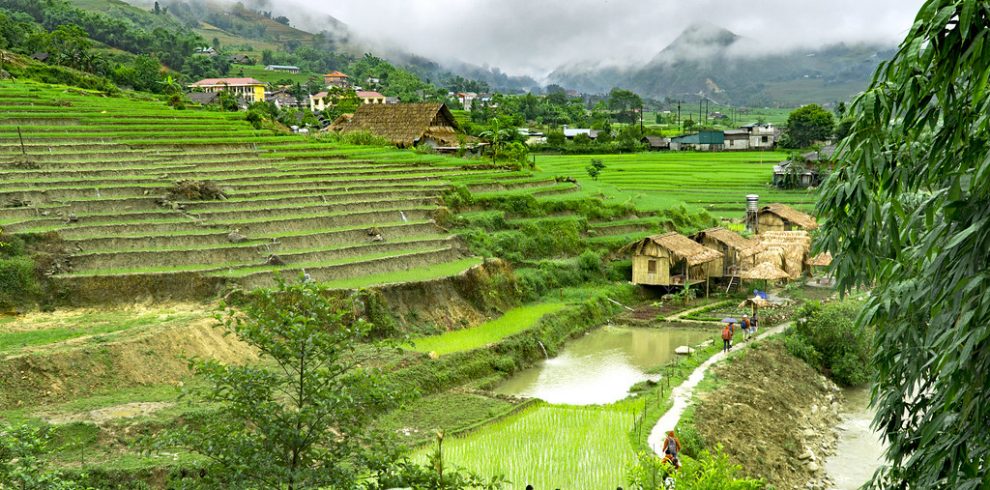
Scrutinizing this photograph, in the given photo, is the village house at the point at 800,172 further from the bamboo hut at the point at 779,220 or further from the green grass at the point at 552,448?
the green grass at the point at 552,448

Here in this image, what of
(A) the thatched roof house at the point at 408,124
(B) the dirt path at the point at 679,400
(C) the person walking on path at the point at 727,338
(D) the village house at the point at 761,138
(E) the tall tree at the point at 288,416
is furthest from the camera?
(D) the village house at the point at 761,138

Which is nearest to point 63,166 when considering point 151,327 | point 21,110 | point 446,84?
point 21,110

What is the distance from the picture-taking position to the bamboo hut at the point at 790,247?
33.3 m

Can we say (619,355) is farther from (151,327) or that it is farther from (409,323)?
(151,327)

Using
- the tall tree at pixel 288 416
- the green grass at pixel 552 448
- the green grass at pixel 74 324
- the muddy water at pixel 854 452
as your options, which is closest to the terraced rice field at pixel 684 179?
the muddy water at pixel 854 452

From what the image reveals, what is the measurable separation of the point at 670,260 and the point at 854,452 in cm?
1314

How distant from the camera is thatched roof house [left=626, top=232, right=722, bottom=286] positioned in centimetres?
3128

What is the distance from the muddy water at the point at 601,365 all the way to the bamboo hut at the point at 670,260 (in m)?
4.31

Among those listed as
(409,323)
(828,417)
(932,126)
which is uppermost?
(932,126)

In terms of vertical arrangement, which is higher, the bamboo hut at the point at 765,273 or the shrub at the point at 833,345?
the bamboo hut at the point at 765,273

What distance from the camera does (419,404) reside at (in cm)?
1897

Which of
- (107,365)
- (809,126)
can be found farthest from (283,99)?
(107,365)

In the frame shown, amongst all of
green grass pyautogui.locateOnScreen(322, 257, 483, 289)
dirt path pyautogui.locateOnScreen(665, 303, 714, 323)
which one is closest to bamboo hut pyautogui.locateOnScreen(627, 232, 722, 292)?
dirt path pyautogui.locateOnScreen(665, 303, 714, 323)

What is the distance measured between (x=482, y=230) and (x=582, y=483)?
17009 mm
